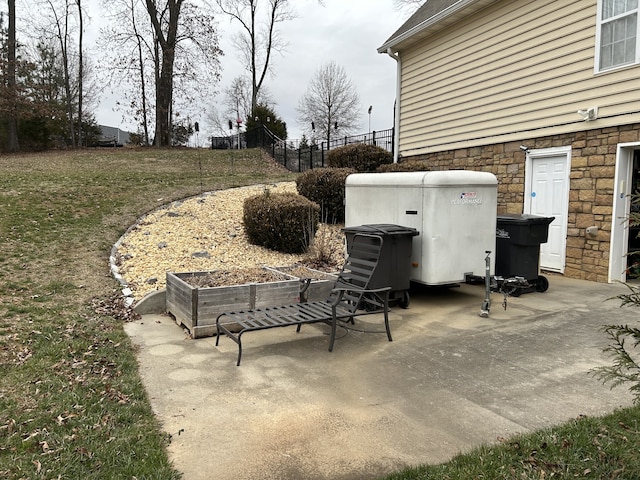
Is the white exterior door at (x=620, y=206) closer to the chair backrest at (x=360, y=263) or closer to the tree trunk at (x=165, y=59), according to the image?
the chair backrest at (x=360, y=263)

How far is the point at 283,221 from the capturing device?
8258 millimetres

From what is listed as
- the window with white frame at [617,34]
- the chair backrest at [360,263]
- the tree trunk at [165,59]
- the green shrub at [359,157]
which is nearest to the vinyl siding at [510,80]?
the window with white frame at [617,34]

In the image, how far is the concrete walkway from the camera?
2814mm

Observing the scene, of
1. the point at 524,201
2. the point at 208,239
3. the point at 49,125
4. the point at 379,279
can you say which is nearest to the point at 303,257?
the point at 208,239

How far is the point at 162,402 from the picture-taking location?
11.5 feet

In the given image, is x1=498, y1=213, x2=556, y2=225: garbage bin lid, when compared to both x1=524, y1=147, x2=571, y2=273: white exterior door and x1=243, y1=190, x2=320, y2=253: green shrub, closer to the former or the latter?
x1=524, y1=147, x2=571, y2=273: white exterior door

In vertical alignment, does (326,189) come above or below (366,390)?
above

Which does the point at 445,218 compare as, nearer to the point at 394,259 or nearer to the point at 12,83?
the point at 394,259

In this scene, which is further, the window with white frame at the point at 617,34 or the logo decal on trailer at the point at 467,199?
the window with white frame at the point at 617,34

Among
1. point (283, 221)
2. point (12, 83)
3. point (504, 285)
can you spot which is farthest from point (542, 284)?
point (12, 83)

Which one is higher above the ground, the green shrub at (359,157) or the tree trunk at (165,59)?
the tree trunk at (165,59)

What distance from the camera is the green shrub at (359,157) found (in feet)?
40.1

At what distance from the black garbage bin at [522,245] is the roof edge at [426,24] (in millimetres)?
5139

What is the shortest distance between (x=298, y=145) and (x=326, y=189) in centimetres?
1455
